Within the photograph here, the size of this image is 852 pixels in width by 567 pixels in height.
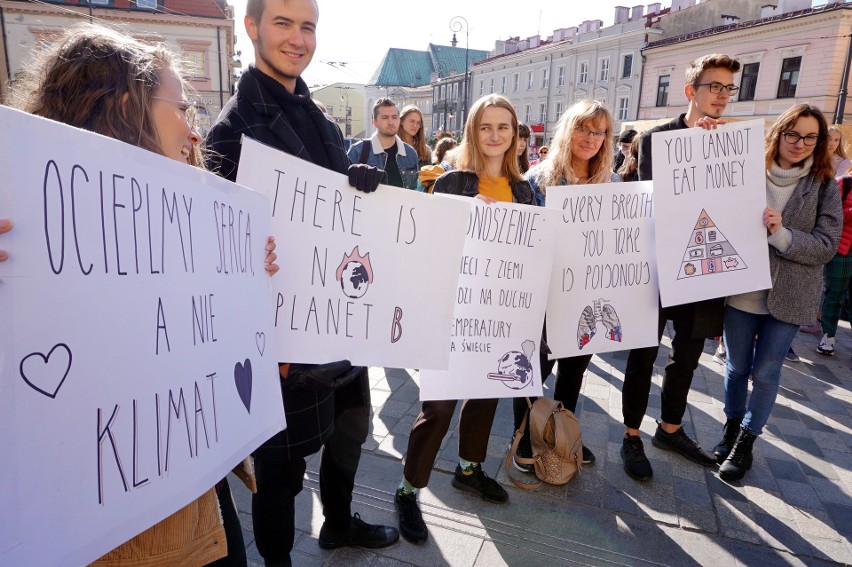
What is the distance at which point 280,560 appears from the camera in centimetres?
185

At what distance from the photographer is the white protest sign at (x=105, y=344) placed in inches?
29.4

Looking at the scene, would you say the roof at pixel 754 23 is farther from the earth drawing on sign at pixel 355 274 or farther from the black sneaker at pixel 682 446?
the earth drawing on sign at pixel 355 274

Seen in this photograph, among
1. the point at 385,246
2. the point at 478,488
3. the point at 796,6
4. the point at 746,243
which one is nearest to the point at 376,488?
the point at 478,488

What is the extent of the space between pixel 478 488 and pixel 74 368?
2.21 metres

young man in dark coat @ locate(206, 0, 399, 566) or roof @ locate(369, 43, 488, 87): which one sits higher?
roof @ locate(369, 43, 488, 87)

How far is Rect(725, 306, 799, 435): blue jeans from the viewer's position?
274 centimetres

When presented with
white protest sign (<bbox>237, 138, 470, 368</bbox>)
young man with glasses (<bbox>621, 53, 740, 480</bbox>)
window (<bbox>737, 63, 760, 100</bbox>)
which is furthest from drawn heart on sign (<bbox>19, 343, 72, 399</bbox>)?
window (<bbox>737, 63, 760, 100</bbox>)

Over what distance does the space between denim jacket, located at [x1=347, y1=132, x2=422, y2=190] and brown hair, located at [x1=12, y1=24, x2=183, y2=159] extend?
3013 mm

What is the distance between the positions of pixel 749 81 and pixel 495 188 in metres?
27.8

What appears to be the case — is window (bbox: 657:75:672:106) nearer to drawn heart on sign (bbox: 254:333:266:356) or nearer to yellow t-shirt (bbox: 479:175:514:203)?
yellow t-shirt (bbox: 479:175:514:203)

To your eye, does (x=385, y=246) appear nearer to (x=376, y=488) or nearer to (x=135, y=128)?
(x=135, y=128)

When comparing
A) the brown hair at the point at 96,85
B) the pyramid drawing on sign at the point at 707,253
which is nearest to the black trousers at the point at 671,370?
the pyramid drawing on sign at the point at 707,253

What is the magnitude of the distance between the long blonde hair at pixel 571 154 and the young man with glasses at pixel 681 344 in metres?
0.23

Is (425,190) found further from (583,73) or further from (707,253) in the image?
(583,73)
